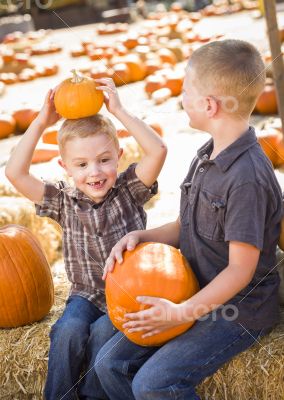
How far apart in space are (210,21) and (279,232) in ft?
51.2

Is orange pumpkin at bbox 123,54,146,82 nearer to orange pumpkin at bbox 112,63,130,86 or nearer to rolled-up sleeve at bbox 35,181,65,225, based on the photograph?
orange pumpkin at bbox 112,63,130,86

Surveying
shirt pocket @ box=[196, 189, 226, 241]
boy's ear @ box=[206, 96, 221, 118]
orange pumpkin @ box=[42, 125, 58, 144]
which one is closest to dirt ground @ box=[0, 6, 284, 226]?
orange pumpkin @ box=[42, 125, 58, 144]

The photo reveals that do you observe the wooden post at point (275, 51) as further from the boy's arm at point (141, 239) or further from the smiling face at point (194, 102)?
the smiling face at point (194, 102)

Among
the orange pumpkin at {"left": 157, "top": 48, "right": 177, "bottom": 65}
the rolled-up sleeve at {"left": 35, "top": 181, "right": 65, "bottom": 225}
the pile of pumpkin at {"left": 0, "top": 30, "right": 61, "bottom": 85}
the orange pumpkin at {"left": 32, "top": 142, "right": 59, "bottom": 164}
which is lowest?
the pile of pumpkin at {"left": 0, "top": 30, "right": 61, "bottom": 85}

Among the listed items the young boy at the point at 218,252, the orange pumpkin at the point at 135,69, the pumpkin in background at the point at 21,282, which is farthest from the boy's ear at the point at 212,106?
the orange pumpkin at the point at 135,69

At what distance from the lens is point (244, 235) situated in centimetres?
234

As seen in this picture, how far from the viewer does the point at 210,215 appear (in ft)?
8.30

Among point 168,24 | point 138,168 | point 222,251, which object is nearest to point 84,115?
point 138,168

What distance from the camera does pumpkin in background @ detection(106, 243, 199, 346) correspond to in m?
2.51

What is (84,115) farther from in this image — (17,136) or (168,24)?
(168,24)

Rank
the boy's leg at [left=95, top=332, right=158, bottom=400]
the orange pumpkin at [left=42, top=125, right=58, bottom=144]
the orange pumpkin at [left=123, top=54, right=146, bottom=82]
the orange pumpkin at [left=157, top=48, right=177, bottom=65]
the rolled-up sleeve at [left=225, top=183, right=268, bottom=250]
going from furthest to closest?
the orange pumpkin at [left=157, top=48, right=177, bottom=65]
the orange pumpkin at [left=123, top=54, right=146, bottom=82]
the orange pumpkin at [left=42, top=125, right=58, bottom=144]
the boy's leg at [left=95, top=332, right=158, bottom=400]
the rolled-up sleeve at [left=225, top=183, right=268, bottom=250]

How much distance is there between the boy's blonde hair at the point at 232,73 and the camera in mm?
2434

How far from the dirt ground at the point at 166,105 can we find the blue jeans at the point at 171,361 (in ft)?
6.47

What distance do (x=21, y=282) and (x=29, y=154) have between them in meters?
0.60
